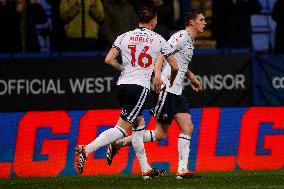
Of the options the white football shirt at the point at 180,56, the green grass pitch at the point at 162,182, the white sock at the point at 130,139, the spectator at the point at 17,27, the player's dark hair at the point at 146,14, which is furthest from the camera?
the spectator at the point at 17,27

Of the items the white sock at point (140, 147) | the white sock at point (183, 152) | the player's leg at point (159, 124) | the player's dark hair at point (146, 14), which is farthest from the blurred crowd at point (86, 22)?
the player's dark hair at point (146, 14)

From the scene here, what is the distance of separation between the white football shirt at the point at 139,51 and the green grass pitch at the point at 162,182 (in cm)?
→ 124

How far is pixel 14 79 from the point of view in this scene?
16953 millimetres

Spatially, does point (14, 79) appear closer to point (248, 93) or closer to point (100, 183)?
point (248, 93)

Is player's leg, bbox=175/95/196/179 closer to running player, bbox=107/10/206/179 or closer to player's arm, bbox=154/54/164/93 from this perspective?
running player, bbox=107/10/206/179

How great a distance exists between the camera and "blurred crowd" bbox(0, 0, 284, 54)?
1725 centimetres

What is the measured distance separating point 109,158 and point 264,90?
4.84m

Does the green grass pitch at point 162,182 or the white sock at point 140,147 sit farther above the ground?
the white sock at point 140,147

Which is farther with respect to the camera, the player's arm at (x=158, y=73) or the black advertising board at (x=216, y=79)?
the black advertising board at (x=216, y=79)

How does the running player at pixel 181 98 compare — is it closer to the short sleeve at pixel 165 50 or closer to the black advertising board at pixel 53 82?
the short sleeve at pixel 165 50

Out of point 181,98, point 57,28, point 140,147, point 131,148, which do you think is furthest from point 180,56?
point 57,28

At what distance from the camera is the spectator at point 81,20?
17.1m

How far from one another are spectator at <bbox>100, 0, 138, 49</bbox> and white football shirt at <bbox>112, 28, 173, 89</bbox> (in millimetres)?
4782

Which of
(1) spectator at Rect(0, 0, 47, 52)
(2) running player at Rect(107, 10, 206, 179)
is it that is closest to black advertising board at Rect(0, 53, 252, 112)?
(1) spectator at Rect(0, 0, 47, 52)
